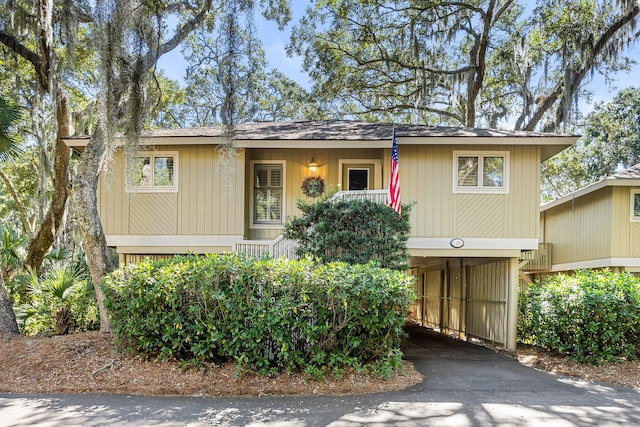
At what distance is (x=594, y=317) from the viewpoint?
834 cm

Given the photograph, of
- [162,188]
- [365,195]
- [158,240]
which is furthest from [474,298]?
[162,188]

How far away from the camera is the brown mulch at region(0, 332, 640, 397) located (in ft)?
20.6

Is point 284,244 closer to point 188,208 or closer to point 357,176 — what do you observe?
point 188,208

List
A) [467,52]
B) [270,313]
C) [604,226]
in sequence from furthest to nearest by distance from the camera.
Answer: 1. [467,52]
2. [604,226]
3. [270,313]

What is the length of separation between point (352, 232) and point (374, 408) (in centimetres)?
355

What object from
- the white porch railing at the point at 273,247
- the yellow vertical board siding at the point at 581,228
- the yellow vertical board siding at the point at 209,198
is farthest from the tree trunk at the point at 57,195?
the yellow vertical board siding at the point at 581,228

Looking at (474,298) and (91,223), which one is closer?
(91,223)

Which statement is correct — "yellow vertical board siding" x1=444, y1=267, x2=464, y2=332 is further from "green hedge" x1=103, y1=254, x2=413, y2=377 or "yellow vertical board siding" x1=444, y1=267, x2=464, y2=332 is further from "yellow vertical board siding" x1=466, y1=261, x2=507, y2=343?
"green hedge" x1=103, y1=254, x2=413, y2=377

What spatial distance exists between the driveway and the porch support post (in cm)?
321

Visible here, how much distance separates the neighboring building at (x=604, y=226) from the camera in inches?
500

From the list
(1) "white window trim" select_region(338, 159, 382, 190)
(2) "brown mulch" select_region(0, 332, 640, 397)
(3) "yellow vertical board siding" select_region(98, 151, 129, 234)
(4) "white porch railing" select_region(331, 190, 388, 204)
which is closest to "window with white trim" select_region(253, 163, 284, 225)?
(1) "white window trim" select_region(338, 159, 382, 190)

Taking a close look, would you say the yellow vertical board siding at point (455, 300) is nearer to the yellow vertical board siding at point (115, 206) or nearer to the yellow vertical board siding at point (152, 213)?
the yellow vertical board siding at point (152, 213)

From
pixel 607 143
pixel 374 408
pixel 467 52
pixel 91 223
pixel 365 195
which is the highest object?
pixel 467 52

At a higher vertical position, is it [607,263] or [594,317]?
[607,263]
